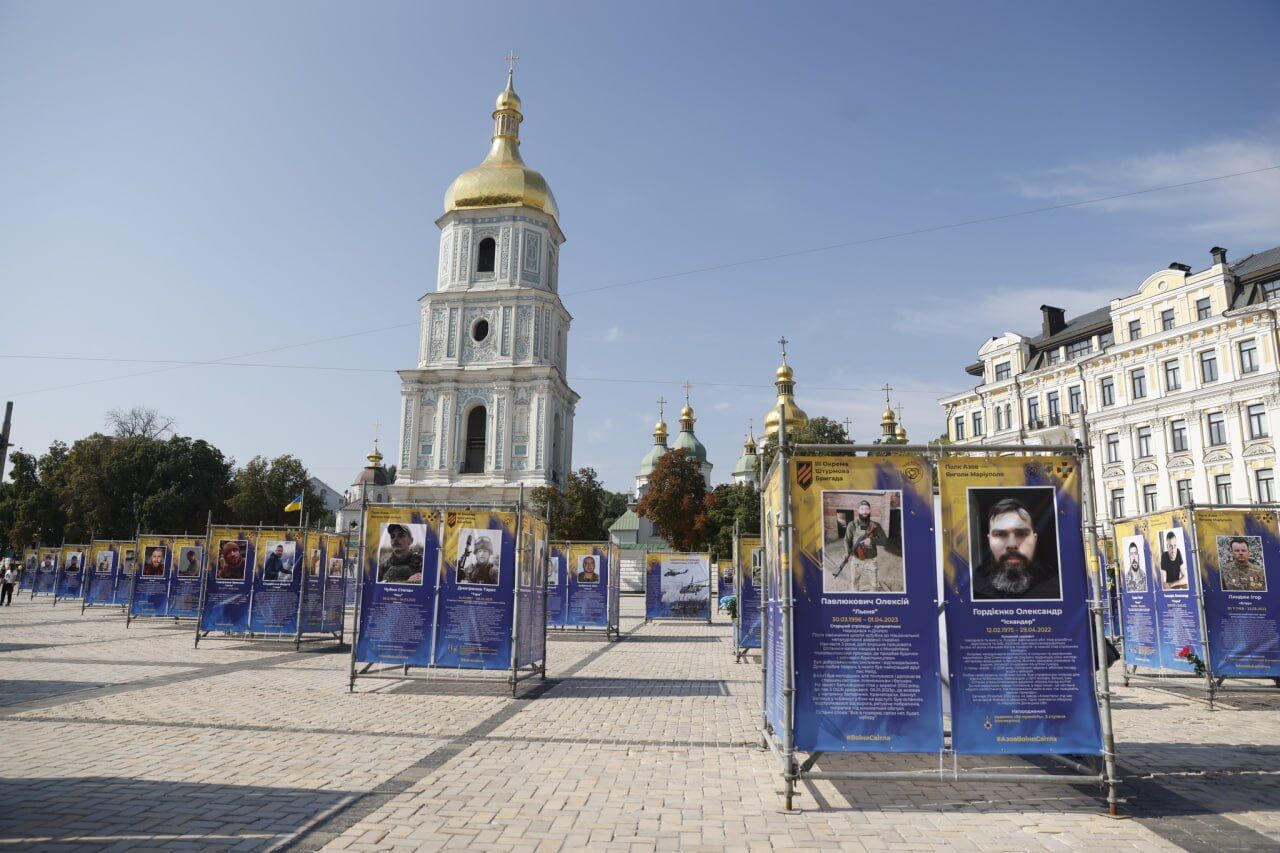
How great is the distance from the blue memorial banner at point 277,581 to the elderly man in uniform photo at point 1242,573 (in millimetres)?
16578

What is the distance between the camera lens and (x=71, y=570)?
116 ft

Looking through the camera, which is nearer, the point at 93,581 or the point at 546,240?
the point at 93,581

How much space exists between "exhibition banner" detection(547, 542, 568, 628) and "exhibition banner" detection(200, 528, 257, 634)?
7.77 metres

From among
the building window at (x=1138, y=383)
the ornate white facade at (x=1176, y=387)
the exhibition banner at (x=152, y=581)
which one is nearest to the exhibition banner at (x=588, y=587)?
the exhibition banner at (x=152, y=581)

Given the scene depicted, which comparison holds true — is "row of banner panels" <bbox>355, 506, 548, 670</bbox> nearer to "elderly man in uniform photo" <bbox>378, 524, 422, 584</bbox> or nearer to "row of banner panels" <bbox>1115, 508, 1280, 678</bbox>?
"elderly man in uniform photo" <bbox>378, 524, 422, 584</bbox>

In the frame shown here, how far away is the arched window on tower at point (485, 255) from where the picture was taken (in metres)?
58.0

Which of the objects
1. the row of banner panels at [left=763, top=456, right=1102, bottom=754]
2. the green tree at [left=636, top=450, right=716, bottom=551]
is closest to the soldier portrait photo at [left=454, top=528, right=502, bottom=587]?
the row of banner panels at [left=763, top=456, right=1102, bottom=754]

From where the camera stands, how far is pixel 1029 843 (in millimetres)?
5469

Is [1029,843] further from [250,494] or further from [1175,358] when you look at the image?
[250,494]

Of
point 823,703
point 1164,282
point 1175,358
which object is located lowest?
point 823,703

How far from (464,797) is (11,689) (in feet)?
28.3

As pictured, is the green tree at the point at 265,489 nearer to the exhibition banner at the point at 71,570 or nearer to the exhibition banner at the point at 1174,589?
the exhibition banner at the point at 71,570

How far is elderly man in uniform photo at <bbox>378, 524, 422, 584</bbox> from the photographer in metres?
12.3

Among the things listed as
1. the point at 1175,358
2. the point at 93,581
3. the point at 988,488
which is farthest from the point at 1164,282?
the point at 93,581
